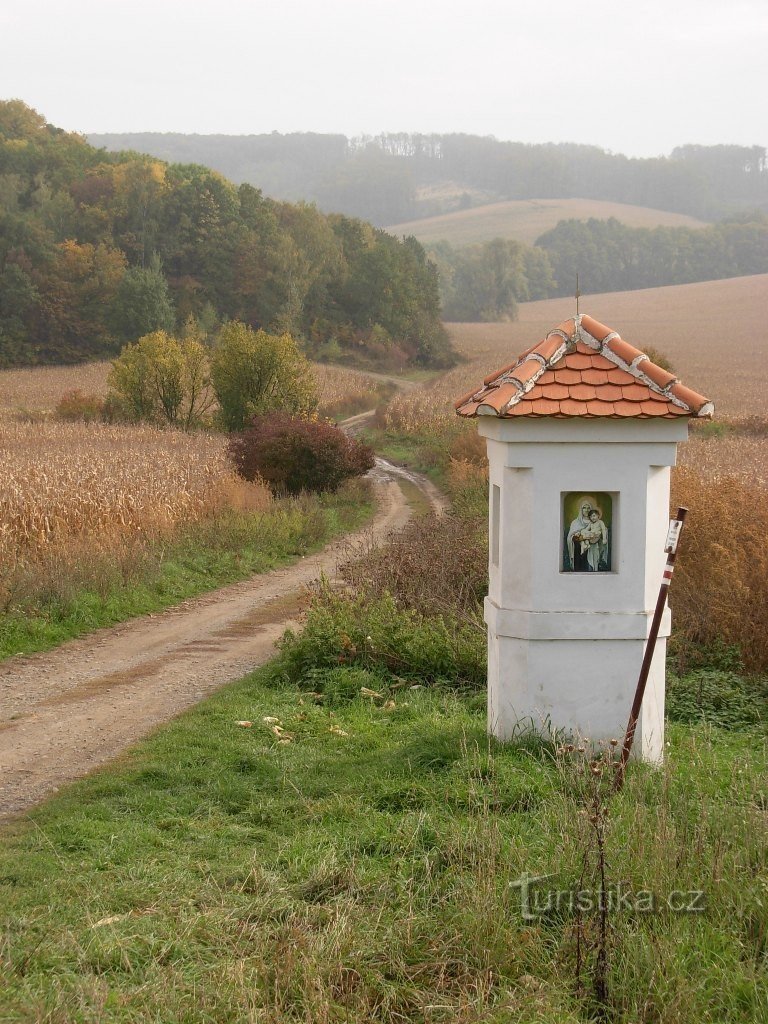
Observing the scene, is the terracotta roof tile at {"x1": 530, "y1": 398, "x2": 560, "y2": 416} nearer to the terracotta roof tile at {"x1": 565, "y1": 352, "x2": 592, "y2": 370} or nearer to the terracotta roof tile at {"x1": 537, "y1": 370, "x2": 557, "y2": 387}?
the terracotta roof tile at {"x1": 537, "y1": 370, "x2": 557, "y2": 387}

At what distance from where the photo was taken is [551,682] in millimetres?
7305

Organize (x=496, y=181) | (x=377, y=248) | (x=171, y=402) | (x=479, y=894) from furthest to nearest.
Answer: (x=496, y=181), (x=377, y=248), (x=171, y=402), (x=479, y=894)

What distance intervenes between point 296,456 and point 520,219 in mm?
135754

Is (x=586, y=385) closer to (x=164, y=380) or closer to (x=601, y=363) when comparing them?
(x=601, y=363)

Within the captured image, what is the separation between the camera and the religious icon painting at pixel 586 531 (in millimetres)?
7262

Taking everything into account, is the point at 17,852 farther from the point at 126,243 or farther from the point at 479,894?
the point at 126,243

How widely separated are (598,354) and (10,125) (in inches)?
3825

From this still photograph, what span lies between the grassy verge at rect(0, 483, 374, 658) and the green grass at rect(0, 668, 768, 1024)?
532 cm

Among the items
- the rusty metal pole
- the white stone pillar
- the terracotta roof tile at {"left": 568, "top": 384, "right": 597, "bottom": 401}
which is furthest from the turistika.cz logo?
the terracotta roof tile at {"left": 568, "top": 384, "right": 597, "bottom": 401}

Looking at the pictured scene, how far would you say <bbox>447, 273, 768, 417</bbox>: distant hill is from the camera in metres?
53.3

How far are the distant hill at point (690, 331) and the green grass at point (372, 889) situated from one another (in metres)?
36.4

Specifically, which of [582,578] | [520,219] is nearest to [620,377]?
[582,578]

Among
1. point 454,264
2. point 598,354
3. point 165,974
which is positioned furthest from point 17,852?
point 454,264

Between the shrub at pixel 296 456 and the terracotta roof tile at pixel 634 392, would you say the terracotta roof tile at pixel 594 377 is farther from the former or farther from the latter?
the shrub at pixel 296 456
